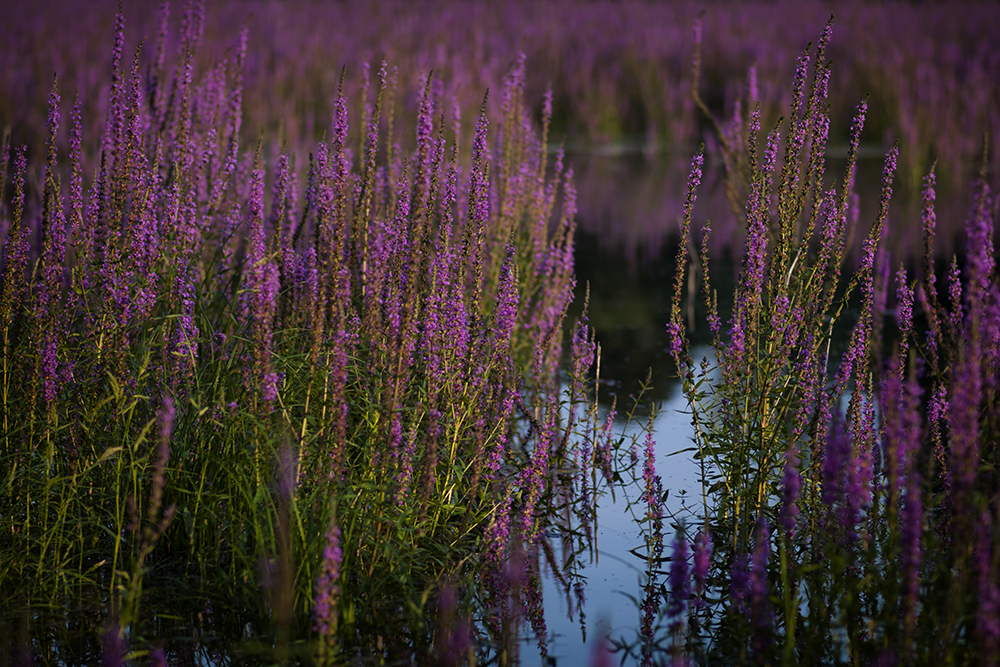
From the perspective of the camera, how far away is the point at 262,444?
2.79m

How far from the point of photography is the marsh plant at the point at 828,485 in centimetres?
214

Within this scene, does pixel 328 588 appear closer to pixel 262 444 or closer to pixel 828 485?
pixel 262 444

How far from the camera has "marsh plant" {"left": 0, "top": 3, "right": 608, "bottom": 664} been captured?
2.64 meters

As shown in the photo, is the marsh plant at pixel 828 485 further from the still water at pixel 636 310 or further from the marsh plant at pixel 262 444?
the marsh plant at pixel 262 444

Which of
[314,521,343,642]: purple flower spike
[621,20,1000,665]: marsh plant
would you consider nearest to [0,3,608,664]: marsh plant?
[314,521,343,642]: purple flower spike

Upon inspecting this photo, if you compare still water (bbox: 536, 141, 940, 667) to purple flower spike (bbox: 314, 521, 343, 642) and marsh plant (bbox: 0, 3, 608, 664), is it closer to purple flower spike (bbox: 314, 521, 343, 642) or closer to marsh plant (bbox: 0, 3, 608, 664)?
marsh plant (bbox: 0, 3, 608, 664)

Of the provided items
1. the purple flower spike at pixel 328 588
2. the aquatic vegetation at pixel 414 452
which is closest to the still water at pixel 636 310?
the aquatic vegetation at pixel 414 452

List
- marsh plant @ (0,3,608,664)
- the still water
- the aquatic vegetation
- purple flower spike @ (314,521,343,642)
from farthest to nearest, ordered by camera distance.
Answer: the still water → marsh plant @ (0,3,608,664) → the aquatic vegetation → purple flower spike @ (314,521,343,642)

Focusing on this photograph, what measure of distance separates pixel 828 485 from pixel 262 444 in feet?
4.94

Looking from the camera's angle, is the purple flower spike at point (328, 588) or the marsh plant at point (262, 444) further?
the marsh plant at point (262, 444)

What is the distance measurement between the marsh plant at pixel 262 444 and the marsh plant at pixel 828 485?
475mm

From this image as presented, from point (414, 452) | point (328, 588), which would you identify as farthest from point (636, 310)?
point (328, 588)

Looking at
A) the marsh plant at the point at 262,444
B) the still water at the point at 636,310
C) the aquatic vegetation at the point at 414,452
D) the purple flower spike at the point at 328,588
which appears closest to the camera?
the purple flower spike at the point at 328,588

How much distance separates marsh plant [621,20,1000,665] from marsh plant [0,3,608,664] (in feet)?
1.56
